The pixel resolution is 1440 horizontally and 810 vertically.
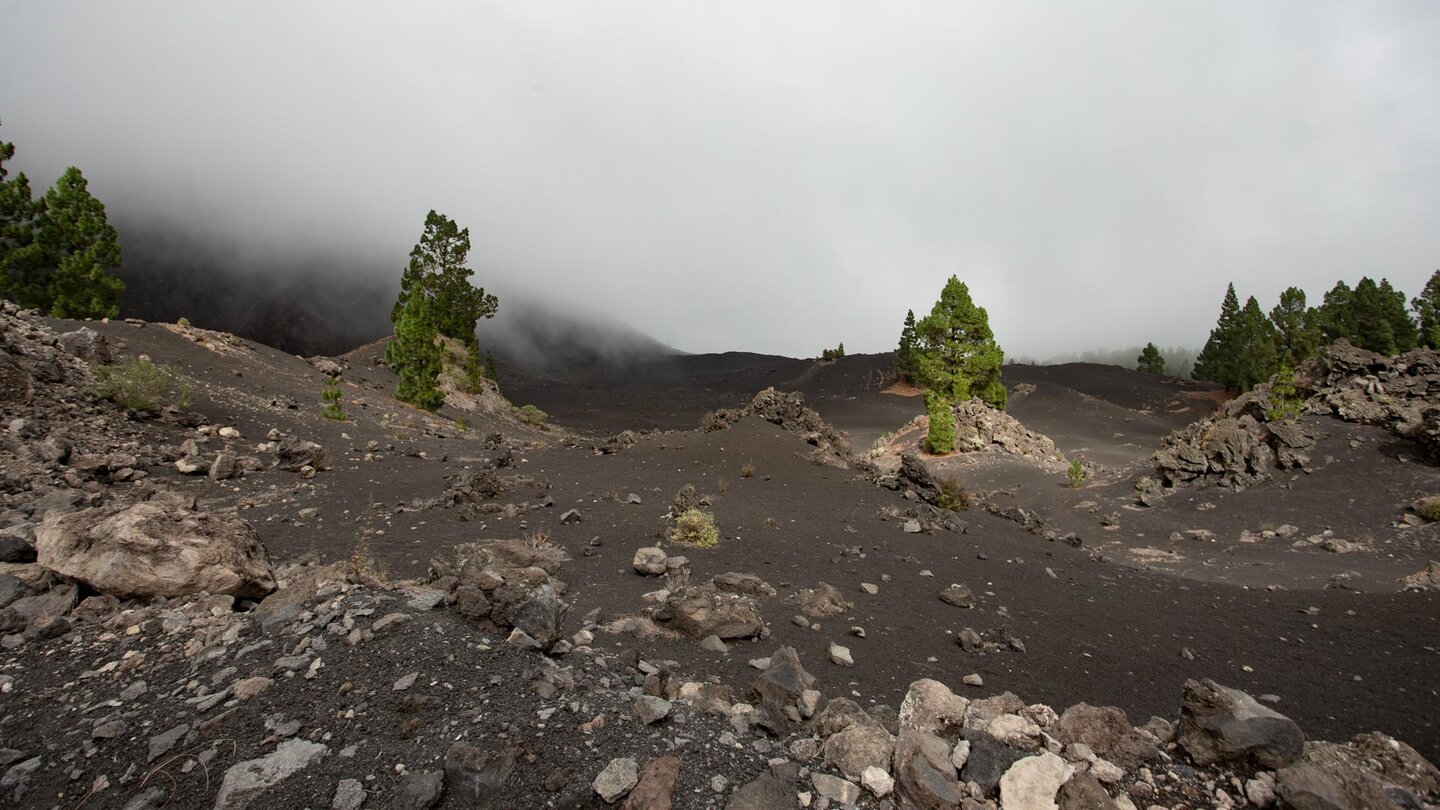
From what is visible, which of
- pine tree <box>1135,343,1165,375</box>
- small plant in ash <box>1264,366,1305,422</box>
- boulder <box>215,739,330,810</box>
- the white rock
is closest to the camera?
boulder <box>215,739,330,810</box>

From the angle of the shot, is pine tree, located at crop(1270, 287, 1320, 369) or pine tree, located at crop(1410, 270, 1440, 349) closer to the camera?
pine tree, located at crop(1410, 270, 1440, 349)

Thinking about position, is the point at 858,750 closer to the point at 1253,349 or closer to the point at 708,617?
the point at 708,617

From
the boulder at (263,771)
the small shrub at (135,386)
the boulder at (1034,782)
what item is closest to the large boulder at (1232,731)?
the boulder at (1034,782)

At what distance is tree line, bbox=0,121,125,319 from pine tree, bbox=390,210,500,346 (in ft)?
A: 37.3

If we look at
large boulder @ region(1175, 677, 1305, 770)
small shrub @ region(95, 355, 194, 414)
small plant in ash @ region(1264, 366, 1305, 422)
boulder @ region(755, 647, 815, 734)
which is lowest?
boulder @ region(755, 647, 815, 734)

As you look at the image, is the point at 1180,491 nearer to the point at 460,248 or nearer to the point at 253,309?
the point at 460,248

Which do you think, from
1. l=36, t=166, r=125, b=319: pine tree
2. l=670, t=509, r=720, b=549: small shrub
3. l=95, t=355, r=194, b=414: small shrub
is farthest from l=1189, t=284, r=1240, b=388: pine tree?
l=36, t=166, r=125, b=319: pine tree

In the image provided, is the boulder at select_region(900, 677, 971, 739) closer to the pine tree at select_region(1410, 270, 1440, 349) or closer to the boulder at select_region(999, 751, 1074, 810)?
the boulder at select_region(999, 751, 1074, 810)

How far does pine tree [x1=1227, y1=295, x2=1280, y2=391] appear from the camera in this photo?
4443 cm

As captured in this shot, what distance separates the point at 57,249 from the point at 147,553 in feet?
98.1

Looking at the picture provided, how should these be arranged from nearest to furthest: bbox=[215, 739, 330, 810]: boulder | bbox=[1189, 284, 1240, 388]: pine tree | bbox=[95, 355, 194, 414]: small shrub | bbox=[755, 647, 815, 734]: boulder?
bbox=[215, 739, 330, 810]: boulder, bbox=[755, 647, 815, 734]: boulder, bbox=[95, 355, 194, 414]: small shrub, bbox=[1189, 284, 1240, 388]: pine tree

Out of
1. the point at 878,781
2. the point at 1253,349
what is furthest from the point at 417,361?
the point at 1253,349

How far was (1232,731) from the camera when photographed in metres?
3.25

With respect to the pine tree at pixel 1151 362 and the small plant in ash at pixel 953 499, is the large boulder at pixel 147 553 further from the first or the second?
the pine tree at pixel 1151 362
